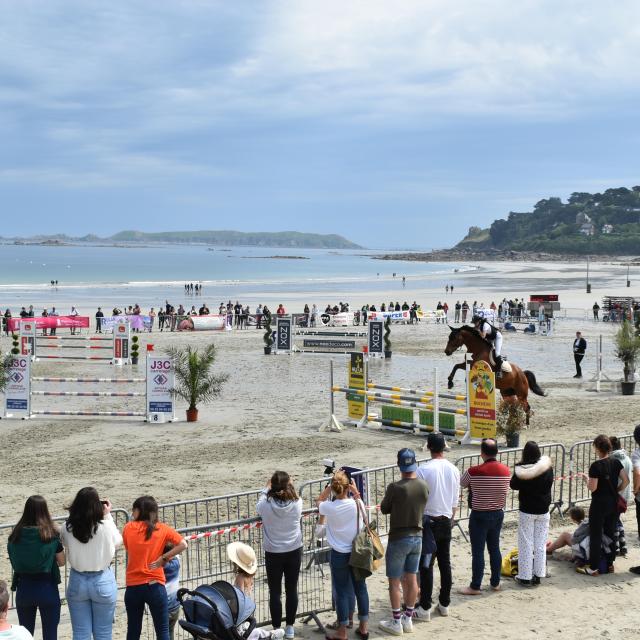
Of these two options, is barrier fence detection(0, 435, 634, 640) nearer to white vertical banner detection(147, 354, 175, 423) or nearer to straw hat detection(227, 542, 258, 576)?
straw hat detection(227, 542, 258, 576)

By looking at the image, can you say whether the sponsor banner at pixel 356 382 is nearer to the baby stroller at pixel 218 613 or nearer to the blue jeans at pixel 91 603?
the baby stroller at pixel 218 613

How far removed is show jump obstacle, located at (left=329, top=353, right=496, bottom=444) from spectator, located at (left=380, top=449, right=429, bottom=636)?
8752 mm

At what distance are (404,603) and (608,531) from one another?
2434mm

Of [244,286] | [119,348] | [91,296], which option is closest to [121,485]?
[119,348]

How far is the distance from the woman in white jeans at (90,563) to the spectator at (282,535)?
1285mm

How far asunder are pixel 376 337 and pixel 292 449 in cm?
1584

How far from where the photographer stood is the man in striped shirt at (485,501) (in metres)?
8.20

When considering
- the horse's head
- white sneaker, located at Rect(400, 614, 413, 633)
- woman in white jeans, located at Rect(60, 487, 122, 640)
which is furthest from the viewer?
the horse's head

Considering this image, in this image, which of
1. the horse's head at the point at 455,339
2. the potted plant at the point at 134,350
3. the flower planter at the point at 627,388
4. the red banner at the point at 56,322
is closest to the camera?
the horse's head at the point at 455,339

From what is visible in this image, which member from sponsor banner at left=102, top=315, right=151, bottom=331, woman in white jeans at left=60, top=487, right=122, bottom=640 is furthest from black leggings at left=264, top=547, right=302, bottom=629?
sponsor banner at left=102, top=315, right=151, bottom=331

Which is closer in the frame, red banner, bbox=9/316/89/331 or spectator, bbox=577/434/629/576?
spectator, bbox=577/434/629/576

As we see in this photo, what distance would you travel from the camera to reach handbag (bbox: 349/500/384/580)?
23.8ft

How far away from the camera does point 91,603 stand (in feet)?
21.5

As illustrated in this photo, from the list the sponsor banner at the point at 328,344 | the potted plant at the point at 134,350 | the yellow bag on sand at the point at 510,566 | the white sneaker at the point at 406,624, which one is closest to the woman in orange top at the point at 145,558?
the white sneaker at the point at 406,624
